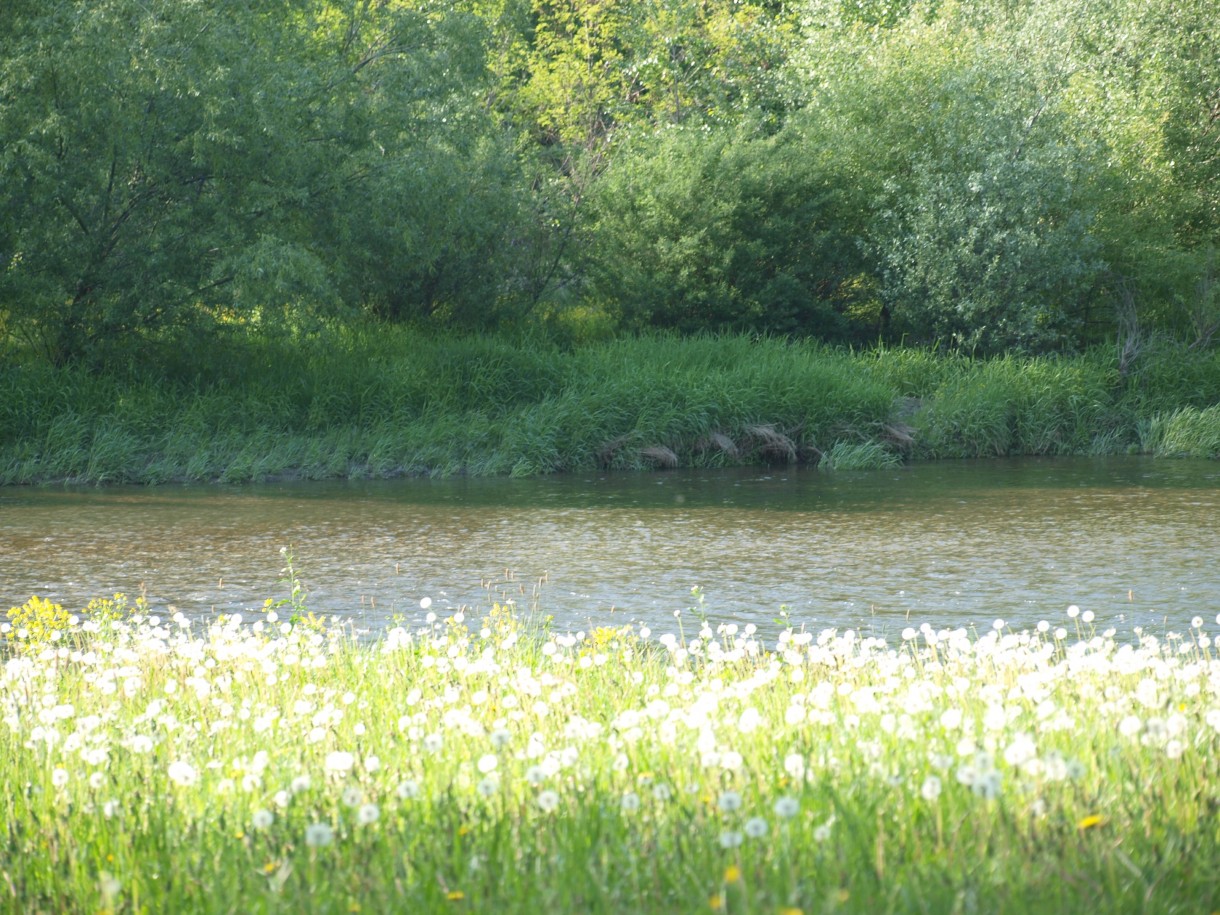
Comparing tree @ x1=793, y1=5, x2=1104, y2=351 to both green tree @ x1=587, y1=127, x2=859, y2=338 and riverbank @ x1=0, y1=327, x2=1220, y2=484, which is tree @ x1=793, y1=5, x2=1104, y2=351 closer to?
green tree @ x1=587, y1=127, x2=859, y2=338

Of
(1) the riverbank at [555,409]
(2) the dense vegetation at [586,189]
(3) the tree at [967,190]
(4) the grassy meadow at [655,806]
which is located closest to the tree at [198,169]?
(2) the dense vegetation at [586,189]

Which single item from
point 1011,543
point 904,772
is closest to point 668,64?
point 1011,543

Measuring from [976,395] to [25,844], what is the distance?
26.0 meters

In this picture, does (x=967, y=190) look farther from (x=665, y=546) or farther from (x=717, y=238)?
(x=665, y=546)

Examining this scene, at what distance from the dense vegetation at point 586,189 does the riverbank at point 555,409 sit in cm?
110

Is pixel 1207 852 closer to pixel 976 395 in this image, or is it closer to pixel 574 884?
pixel 574 884

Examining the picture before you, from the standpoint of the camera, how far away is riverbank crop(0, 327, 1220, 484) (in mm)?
25844

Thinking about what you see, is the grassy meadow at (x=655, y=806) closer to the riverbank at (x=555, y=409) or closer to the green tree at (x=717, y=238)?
the riverbank at (x=555, y=409)

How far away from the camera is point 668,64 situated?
140 feet

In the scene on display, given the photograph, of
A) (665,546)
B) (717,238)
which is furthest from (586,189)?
(665,546)

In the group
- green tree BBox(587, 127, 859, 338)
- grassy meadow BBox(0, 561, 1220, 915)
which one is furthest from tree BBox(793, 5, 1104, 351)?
grassy meadow BBox(0, 561, 1220, 915)

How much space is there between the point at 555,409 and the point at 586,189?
360 inches

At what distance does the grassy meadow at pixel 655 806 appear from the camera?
12.4ft

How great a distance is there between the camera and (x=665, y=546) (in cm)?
1650
